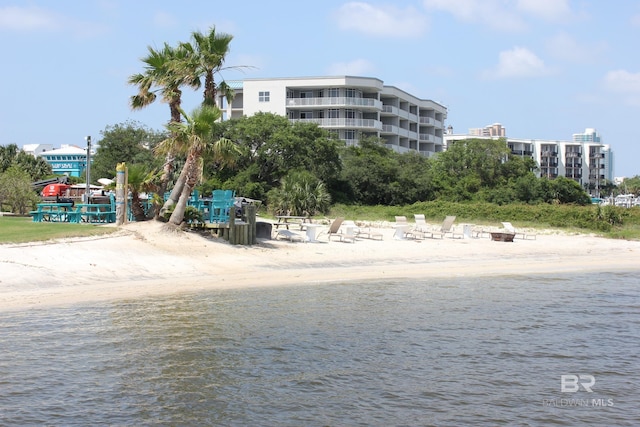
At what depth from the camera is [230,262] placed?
22.0 meters

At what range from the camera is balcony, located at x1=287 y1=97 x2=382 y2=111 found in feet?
254

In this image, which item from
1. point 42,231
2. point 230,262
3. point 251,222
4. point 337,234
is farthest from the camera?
point 337,234

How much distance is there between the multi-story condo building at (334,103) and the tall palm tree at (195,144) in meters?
51.6

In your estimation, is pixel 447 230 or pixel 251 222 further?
pixel 447 230

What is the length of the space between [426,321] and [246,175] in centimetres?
3307

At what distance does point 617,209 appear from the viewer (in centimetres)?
4425

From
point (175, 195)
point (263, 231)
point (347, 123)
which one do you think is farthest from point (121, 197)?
point (347, 123)

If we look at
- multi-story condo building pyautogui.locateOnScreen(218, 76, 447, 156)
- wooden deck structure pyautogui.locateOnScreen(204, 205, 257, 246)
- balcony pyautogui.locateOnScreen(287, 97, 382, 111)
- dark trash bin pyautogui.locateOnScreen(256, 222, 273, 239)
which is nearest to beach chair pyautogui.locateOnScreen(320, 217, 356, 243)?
dark trash bin pyautogui.locateOnScreen(256, 222, 273, 239)

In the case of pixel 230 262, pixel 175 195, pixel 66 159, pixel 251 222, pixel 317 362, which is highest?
pixel 66 159

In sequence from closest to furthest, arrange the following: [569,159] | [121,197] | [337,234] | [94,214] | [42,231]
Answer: [42,231]
[121,197]
[94,214]
[337,234]
[569,159]

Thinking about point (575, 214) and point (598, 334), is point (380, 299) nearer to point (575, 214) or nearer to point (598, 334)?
point (598, 334)

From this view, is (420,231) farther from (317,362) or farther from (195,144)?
(317,362)

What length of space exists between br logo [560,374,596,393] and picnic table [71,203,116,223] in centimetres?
1935

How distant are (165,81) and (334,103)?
172ft
